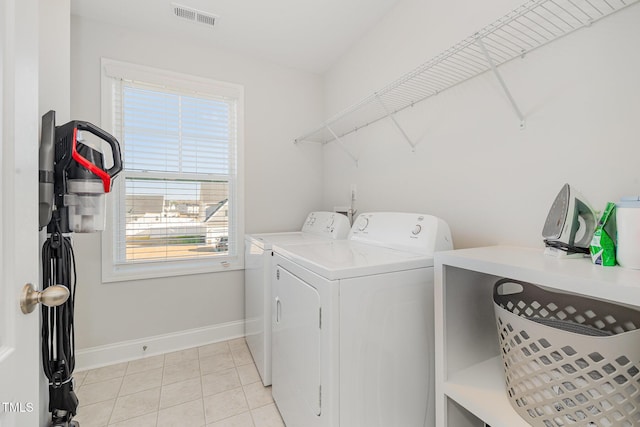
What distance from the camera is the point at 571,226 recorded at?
0.91 meters

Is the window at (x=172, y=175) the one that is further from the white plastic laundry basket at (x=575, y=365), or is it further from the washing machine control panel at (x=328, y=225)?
the white plastic laundry basket at (x=575, y=365)

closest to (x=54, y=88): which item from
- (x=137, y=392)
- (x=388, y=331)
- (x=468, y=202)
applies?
(x=388, y=331)

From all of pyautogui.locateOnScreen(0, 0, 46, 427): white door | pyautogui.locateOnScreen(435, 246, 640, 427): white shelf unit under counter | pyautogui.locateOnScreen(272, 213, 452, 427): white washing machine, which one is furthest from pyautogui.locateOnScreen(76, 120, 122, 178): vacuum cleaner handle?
pyautogui.locateOnScreen(435, 246, 640, 427): white shelf unit under counter

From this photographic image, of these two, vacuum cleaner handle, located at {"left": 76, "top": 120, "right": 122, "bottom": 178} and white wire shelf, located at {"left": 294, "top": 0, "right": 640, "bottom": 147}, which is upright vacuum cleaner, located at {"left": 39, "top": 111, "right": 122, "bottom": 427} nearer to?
vacuum cleaner handle, located at {"left": 76, "top": 120, "right": 122, "bottom": 178}

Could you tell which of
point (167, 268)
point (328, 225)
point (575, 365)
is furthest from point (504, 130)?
point (167, 268)

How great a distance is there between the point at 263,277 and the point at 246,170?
1180mm

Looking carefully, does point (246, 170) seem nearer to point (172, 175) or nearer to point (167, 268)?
point (172, 175)

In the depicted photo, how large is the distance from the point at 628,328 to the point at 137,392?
2.54 m

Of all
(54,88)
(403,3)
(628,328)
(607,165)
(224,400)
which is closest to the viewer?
(628,328)

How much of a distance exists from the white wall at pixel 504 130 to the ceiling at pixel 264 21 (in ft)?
0.72

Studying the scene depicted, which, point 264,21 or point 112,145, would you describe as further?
point 264,21

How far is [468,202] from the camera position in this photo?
1.48 metres

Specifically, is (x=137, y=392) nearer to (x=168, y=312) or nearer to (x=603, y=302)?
(x=168, y=312)

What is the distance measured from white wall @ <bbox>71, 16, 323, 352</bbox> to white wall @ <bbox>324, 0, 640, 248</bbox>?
89cm
